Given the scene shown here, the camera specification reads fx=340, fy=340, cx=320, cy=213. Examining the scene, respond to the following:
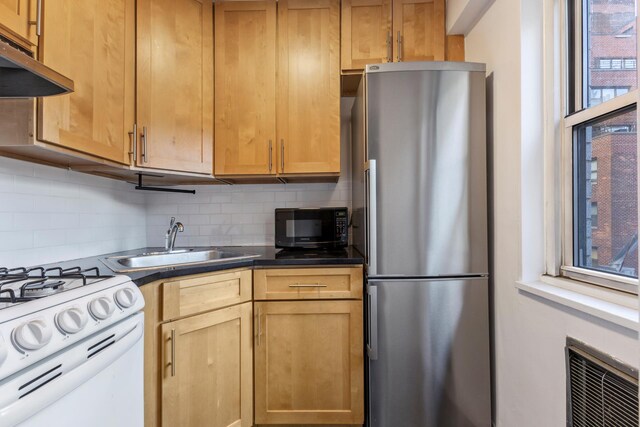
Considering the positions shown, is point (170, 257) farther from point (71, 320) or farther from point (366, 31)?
point (366, 31)

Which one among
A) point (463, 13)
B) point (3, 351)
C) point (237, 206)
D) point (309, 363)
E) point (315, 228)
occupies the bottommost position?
point (309, 363)

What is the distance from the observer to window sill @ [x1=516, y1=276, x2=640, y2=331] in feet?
3.08

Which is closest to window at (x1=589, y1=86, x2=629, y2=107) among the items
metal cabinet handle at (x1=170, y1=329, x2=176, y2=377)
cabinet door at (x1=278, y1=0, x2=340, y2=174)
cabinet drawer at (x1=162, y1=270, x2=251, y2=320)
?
cabinet door at (x1=278, y1=0, x2=340, y2=174)

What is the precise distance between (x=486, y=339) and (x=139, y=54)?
2168 mm

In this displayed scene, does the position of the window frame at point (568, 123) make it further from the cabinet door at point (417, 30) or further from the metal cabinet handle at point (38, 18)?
the metal cabinet handle at point (38, 18)

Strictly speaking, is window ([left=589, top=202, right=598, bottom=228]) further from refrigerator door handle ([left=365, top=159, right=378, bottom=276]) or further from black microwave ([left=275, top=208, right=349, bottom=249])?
black microwave ([left=275, top=208, right=349, bottom=249])

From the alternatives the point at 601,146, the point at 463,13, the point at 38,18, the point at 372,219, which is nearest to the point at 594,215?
the point at 601,146

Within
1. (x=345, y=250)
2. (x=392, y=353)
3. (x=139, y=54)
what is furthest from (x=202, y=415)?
(x=139, y=54)

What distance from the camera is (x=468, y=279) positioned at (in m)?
1.62

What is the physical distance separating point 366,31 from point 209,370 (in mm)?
1947

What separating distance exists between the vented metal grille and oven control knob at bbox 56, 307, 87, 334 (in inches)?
56.1

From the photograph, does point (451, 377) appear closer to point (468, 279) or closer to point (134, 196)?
point (468, 279)

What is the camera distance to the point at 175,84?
1788mm

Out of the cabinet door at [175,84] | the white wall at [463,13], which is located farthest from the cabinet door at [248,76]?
the white wall at [463,13]
